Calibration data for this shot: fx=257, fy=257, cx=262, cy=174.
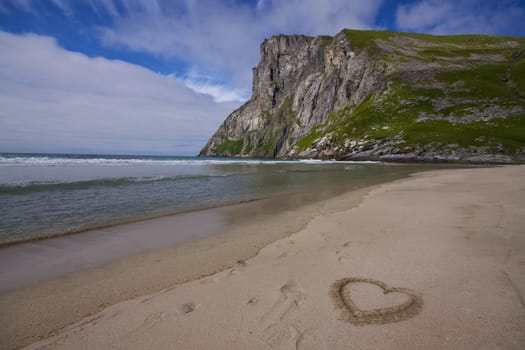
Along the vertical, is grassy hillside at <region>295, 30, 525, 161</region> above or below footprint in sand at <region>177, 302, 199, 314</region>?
above

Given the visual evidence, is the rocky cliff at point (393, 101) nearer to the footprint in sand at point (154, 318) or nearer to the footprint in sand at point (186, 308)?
the footprint in sand at point (186, 308)

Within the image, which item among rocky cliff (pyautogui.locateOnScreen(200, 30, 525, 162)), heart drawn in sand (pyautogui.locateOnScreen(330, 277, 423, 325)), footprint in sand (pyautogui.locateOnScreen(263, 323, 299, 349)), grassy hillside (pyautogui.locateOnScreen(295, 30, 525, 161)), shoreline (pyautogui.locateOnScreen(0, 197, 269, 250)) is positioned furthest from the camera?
rocky cliff (pyautogui.locateOnScreen(200, 30, 525, 162))

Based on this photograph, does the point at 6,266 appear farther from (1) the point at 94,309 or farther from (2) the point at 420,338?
(2) the point at 420,338

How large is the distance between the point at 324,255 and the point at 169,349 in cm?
366

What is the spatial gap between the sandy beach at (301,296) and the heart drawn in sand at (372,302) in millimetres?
14

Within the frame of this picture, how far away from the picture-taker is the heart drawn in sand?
126 inches

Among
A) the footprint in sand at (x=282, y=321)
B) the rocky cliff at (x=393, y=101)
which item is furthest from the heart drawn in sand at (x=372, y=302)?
the rocky cliff at (x=393, y=101)

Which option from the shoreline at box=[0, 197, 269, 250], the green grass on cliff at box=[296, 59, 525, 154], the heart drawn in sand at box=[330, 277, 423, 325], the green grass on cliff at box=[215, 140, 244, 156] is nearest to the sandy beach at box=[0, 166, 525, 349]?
the heart drawn in sand at box=[330, 277, 423, 325]

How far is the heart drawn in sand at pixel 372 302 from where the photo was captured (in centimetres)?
321

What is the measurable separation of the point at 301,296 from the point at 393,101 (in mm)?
92768

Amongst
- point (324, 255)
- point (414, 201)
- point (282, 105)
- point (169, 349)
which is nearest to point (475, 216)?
point (414, 201)

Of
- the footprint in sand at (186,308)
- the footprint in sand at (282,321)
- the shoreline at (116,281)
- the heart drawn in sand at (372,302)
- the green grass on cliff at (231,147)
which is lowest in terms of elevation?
the shoreline at (116,281)

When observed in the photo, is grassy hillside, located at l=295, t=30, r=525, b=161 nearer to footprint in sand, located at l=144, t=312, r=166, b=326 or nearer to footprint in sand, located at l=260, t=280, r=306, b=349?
footprint in sand, located at l=260, t=280, r=306, b=349

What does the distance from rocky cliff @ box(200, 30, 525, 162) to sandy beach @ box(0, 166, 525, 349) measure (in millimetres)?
56332
